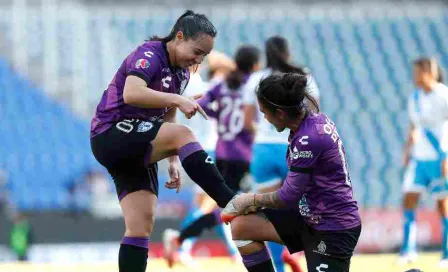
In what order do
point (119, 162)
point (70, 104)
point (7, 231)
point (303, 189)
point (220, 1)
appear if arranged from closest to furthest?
1. point (303, 189)
2. point (119, 162)
3. point (7, 231)
4. point (70, 104)
5. point (220, 1)

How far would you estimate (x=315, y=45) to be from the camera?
2395 centimetres

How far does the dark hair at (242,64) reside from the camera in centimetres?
888

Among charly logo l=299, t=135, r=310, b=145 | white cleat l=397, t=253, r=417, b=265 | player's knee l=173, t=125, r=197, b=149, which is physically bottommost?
white cleat l=397, t=253, r=417, b=265

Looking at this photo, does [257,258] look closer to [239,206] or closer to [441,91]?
[239,206]

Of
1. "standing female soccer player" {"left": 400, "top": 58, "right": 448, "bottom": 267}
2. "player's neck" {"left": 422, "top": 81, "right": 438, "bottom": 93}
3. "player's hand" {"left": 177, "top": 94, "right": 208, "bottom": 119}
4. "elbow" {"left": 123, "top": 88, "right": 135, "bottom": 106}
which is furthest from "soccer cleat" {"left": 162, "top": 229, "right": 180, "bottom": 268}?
"player's hand" {"left": 177, "top": 94, "right": 208, "bottom": 119}

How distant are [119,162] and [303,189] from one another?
1132mm

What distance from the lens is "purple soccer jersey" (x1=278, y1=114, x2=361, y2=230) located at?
18.0 ft

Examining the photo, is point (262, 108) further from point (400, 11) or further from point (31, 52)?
point (400, 11)

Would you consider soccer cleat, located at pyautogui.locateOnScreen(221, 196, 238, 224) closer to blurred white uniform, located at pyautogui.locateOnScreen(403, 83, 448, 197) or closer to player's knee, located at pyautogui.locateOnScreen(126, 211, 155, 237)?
player's knee, located at pyautogui.locateOnScreen(126, 211, 155, 237)

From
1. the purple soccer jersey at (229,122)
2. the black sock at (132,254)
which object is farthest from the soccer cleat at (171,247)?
the black sock at (132,254)

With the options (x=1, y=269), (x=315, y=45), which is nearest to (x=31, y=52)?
(x=315, y=45)

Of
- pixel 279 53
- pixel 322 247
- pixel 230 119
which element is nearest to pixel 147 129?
pixel 322 247

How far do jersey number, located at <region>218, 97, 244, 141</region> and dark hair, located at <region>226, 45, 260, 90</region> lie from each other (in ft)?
0.47

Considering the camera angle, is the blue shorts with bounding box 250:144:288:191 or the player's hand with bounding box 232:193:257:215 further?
the blue shorts with bounding box 250:144:288:191
